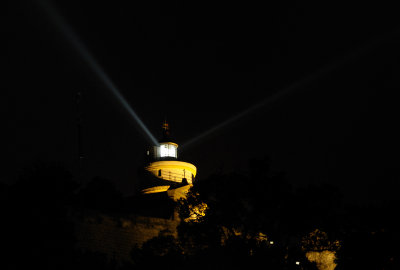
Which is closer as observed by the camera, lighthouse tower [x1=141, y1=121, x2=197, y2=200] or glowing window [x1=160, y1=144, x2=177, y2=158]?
lighthouse tower [x1=141, y1=121, x2=197, y2=200]

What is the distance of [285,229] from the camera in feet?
87.8

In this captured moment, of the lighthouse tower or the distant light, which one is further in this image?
the distant light

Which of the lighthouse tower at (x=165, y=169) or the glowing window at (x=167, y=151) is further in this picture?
the glowing window at (x=167, y=151)

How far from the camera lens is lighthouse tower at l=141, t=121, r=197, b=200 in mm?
45031

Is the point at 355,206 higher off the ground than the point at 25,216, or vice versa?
the point at 355,206

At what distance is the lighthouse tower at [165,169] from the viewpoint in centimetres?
4503

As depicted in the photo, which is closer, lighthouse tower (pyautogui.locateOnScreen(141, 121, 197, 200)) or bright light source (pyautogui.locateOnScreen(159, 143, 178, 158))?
lighthouse tower (pyautogui.locateOnScreen(141, 121, 197, 200))

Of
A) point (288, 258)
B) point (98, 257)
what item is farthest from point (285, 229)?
point (98, 257)

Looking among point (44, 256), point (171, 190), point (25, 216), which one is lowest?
point (44, 256)

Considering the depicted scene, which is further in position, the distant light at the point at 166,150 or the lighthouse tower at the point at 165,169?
the distant light at the point at 166,150

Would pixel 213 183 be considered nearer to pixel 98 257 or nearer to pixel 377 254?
pixel 98 257

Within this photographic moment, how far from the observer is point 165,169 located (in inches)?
Result: 1825

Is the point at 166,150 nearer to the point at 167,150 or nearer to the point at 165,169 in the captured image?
the point at 167,150

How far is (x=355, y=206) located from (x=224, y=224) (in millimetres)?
8290
